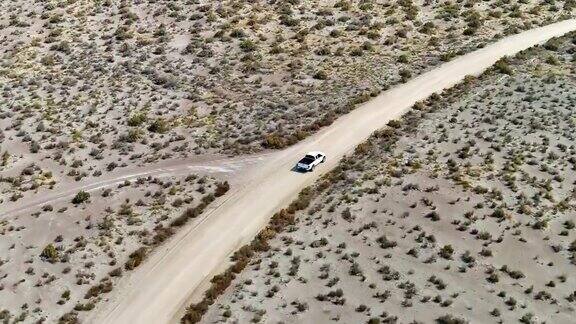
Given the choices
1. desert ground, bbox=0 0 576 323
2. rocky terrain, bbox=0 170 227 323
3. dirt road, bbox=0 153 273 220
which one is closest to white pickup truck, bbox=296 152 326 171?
desert ground, bbox=0 0 576 323

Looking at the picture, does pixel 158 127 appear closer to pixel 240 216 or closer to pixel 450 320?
pixel 240 216

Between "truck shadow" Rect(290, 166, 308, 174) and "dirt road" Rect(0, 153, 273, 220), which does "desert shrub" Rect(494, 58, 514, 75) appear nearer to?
"truck shadow" Rect(290, 166, 308, 174)

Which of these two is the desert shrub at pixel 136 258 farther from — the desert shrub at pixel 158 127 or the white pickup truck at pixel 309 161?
the desert shrub at pixel 158 127

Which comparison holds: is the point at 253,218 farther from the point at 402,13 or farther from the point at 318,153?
the point at 402,13

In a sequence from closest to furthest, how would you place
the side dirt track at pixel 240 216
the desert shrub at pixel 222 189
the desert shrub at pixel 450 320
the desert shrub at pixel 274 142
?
the desert shrub at pixel 450 320 → the side dirt track at pixel 240 216 → the desert shrub at pixel 222 189 → the desert shrub at pixel 274 142

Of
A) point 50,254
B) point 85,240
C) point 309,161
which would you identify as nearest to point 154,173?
point 85,240

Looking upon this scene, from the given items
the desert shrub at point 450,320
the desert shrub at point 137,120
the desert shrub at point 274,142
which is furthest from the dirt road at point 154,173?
the desert shrub at point 450,320

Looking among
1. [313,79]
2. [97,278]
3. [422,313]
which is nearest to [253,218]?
[97,278]
